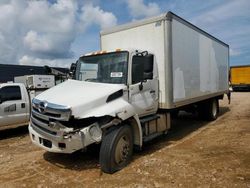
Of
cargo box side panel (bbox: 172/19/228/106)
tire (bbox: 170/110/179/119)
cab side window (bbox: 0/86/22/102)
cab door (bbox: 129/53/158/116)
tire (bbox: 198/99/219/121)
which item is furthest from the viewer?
tire (bbox: 198/99/219/121)

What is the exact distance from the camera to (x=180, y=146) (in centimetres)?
794

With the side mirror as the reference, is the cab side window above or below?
below

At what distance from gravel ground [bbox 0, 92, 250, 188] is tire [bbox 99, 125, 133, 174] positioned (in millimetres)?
163

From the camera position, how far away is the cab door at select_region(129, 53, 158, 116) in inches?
266

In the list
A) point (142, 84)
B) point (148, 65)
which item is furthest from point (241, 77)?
point (148, 65)

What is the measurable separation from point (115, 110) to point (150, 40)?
9.36ft

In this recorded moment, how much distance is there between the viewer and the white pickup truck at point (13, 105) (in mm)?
9930

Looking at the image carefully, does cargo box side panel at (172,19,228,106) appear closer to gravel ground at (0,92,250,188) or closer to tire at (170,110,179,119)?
tire at (170,110,179,119)

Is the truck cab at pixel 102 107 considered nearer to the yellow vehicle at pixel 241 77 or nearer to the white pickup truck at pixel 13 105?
the white pickup truck at pixel 13 105

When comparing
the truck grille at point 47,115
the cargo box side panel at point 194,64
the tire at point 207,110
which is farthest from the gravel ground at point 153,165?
the tire at point 207,110

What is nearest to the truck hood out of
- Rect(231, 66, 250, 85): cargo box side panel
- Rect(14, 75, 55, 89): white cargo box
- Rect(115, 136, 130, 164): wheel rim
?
Rect(115, 136, 130, 164): wheel rim

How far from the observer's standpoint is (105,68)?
22.5 ft

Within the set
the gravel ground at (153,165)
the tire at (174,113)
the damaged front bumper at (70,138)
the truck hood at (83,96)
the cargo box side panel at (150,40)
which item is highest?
the cargo box side panel at (150,40)

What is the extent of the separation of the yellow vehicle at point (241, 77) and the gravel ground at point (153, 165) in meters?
29.0
